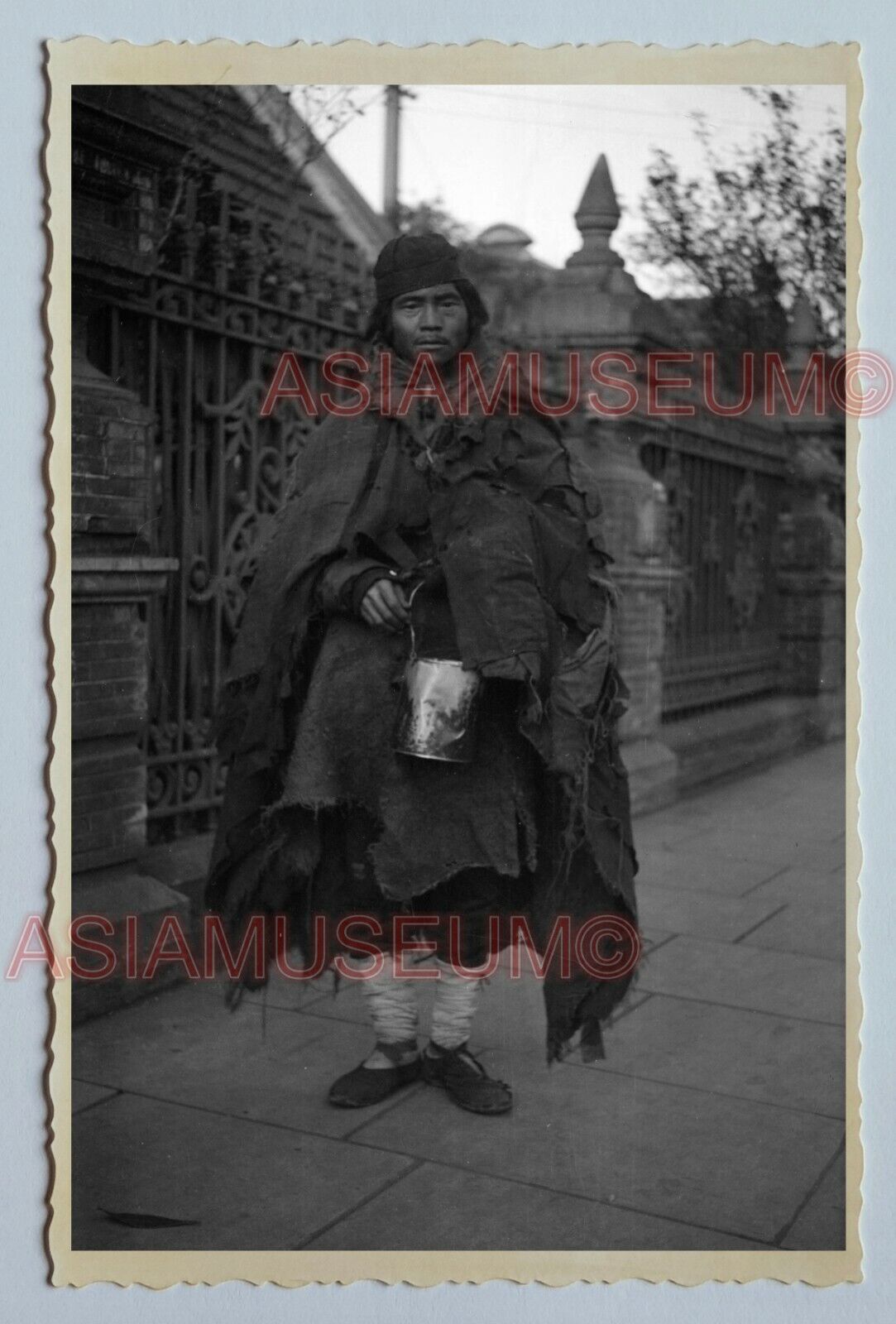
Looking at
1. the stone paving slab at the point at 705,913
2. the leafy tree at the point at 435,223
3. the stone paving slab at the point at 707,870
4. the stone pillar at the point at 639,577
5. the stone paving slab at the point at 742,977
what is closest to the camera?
the leafy tree at the point at 435,223

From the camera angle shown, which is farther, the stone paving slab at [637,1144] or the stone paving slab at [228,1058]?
the stone paving slab at [228,1058]

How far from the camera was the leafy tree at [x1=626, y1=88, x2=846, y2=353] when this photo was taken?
140 inches

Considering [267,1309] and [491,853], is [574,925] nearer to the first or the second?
[491,853]

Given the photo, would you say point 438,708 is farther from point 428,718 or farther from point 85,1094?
point 85,1094

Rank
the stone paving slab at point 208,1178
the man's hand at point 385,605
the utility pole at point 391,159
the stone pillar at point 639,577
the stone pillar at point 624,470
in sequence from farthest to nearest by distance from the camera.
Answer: the stone pillar at point 639,577 → the stone pillar at point 624,470 → the utility pole at point 391,159 → the man's hand at point 385,605 → the stone paving slab at point 208,1178

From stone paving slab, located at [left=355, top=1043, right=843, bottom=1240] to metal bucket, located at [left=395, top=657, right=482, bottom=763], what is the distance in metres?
0.89

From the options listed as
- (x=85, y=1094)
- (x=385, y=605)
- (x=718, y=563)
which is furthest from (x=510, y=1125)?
(x=718, y=563)

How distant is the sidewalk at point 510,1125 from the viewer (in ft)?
10.4

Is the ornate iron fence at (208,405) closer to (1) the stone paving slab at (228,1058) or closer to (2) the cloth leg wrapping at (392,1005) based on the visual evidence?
(1) the stone paving slab at (228,1058)

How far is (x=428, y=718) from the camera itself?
322cm

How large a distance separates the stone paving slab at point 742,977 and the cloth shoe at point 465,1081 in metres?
0.71

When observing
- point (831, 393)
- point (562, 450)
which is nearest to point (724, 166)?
point (831, 393)

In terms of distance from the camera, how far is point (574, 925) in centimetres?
355

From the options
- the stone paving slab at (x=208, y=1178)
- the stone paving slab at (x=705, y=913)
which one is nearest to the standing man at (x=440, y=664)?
the stone paving slab at (x=208, y=1178)
